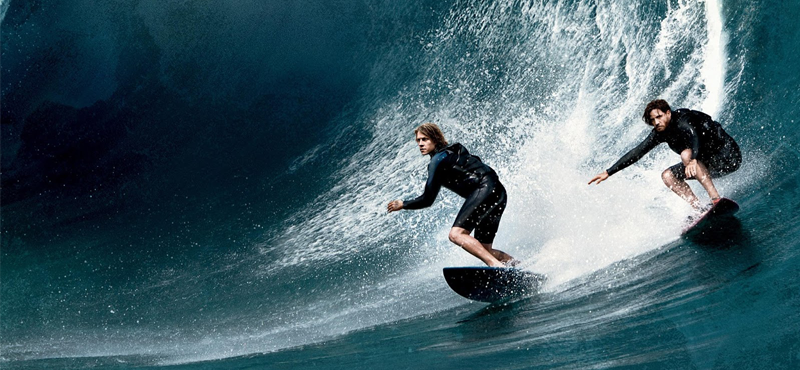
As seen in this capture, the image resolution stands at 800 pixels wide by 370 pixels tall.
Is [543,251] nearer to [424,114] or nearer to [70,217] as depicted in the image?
[424,114]

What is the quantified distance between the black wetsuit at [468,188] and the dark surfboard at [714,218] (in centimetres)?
134

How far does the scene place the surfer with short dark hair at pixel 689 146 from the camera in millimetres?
4727

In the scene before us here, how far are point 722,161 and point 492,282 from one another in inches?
82.2

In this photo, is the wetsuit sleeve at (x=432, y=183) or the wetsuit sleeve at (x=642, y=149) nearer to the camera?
the wetsuit sleeve at (x=432, y=183)

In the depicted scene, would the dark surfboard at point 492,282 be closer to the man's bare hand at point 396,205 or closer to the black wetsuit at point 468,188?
the black wetsuit at point 468,188

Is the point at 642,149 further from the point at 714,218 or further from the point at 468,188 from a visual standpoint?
the point at 468,188

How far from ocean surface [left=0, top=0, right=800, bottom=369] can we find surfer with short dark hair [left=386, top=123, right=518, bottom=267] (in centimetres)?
47

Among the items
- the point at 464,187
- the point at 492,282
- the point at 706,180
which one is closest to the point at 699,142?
the point at 706,180

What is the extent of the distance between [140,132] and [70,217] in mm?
1729

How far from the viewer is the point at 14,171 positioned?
1149 cm

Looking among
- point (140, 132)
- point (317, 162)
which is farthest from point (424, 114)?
point (140, 132)

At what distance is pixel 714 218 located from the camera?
4.48m

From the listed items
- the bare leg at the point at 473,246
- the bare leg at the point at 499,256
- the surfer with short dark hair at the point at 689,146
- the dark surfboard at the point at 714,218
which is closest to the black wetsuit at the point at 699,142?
the surfer with short dark hair at the point at 689,146

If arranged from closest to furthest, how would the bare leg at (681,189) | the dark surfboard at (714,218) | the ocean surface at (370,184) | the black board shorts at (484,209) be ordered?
the ocean surface at (370,184), the dark surfboard at (714,218), the black board shorts at (484,209), the bare leg at (681,189)
